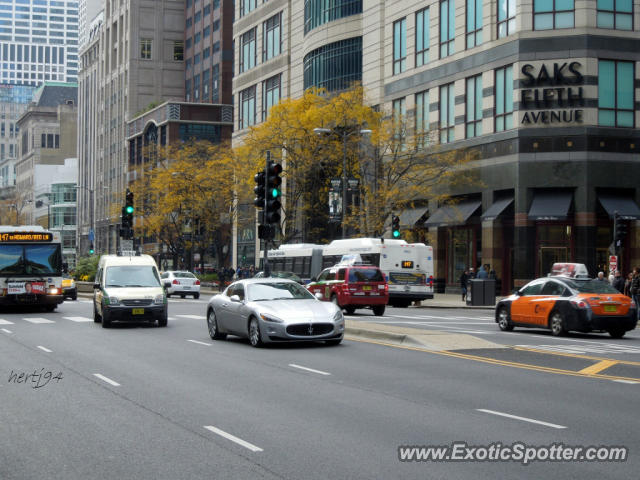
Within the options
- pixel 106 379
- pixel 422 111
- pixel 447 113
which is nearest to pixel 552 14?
pixel 447 113

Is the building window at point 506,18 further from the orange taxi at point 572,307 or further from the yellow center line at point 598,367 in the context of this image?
the yellow center line at point 598,367

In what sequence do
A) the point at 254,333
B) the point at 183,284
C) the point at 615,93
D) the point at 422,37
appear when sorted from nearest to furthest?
the point at 254,333 < the point at 615,93 < the point at 183,284 < the point at 422,37

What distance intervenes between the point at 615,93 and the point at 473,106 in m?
7.78

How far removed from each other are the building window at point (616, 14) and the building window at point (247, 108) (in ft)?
119

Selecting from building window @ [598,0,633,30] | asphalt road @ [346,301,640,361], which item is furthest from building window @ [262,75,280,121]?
asphalt road @ [346,301,640,361]

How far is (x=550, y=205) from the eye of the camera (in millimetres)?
45812

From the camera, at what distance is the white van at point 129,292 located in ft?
83.4

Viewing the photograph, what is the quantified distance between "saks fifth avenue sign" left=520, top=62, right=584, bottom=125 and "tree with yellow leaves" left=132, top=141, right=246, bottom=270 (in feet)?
63.1

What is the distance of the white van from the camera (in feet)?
83.4

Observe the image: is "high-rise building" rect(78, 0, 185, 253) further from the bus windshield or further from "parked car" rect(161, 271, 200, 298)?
the bus windshield

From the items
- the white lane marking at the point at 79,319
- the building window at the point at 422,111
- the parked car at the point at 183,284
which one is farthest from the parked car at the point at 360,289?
the building window at the point at 422,111

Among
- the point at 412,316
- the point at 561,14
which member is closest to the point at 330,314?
the point at 412,316

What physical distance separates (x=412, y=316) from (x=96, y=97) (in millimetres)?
121738

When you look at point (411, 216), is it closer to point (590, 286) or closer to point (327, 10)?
point (327, 10)
